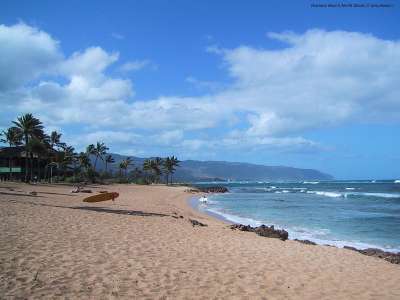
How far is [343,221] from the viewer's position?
1014 inches

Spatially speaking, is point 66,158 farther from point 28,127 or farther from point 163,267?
point 163,267

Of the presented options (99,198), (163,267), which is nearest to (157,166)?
(99,198)

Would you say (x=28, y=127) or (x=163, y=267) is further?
(x=28, y=127)

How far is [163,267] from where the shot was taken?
816 cm

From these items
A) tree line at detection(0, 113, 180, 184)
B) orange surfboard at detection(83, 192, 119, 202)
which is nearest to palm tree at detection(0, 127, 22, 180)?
tree line at detection(0, 113, 180, 184)

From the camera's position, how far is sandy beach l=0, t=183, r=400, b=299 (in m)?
6.55

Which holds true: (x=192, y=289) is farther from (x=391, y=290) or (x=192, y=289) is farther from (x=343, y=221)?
(x=343, y=221)

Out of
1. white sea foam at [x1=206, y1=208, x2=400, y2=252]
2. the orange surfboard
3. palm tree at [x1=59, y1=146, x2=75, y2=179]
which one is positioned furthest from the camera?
palm tree at [x1=59, y1=146, x2=75, y2=179]

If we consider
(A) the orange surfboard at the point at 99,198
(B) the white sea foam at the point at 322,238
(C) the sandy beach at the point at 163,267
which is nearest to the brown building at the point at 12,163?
(A) the orange surfboard at the point at 99,198

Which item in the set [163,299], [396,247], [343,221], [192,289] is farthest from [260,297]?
[343,221]

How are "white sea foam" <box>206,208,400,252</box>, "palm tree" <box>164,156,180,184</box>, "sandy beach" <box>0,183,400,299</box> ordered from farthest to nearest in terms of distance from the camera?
"palm tree" <box>164,156,180,184</box>, "white sea foam" <box>206,208,400,252</box>, "sandy beach" <box>0,183,400,299</box>

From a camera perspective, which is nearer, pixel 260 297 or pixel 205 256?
pixel 260 297

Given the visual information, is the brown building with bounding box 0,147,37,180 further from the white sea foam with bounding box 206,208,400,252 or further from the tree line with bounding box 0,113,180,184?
the white sea foam with bounding box 206,208,400,252

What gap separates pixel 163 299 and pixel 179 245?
4.77 meters
